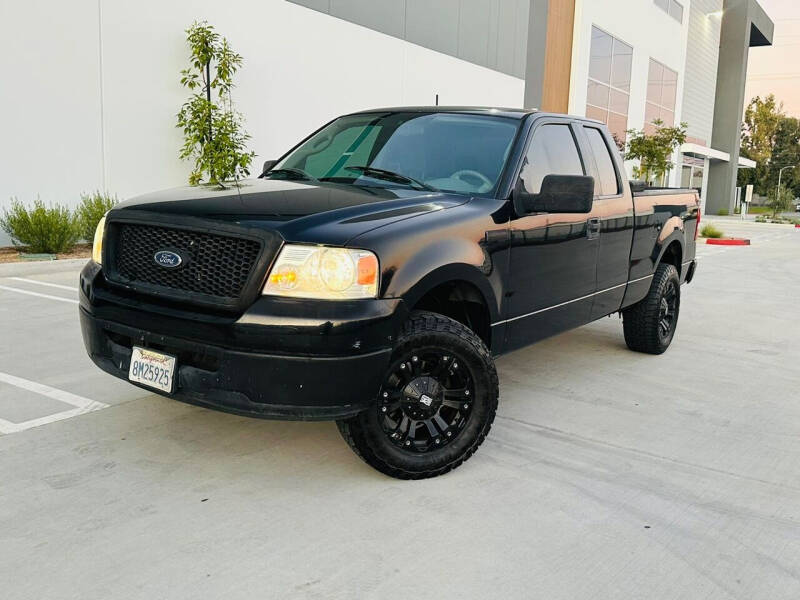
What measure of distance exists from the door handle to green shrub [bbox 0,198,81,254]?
7719mm

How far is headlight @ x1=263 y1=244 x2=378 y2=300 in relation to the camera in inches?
121

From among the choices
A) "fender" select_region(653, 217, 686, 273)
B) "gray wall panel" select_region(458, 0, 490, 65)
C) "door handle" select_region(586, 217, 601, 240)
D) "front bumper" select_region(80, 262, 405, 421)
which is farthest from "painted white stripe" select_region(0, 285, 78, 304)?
"gray wall panel" select_region(458, 0, 490, 65)

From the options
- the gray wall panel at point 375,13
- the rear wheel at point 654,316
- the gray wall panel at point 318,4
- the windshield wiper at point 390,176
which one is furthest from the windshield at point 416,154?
the gray wall panel at point 375,13

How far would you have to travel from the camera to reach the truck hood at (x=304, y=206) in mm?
3188

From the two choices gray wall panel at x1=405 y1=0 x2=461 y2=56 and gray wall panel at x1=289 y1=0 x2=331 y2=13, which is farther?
gray wall panel at x1=405 y1=0 x2=461 y2=56

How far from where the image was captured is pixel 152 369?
3312mm

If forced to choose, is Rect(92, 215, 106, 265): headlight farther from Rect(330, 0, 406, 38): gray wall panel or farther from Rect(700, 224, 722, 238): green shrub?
Rect(700, 224, 722, 238): green shrub

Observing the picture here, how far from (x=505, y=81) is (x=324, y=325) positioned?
19992 millimetres

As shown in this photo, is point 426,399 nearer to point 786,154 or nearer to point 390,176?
point 390,176

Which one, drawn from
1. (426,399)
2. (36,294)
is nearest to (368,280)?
(426,399)

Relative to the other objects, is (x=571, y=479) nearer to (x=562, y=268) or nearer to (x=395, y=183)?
(x=562, y=268)

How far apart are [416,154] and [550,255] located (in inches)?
40.2

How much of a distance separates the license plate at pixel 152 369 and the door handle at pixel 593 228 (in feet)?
9.46

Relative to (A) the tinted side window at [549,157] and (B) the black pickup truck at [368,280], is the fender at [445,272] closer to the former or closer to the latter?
(B) the black pickup truck at [368,280]
